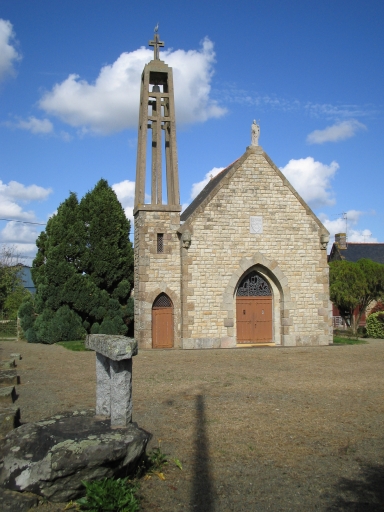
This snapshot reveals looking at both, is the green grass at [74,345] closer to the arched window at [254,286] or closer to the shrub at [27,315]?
the shrub at [27,315]

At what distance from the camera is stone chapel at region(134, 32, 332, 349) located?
1780 cm

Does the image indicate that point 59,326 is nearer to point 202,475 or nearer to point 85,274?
point 85,274

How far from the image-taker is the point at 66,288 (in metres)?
20.0

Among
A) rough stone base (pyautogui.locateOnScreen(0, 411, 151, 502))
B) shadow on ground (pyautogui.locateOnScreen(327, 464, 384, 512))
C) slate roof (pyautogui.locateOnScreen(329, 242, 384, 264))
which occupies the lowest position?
shadow on ground (pyautogui.locateOnScreen(327, 464, 384, 512))

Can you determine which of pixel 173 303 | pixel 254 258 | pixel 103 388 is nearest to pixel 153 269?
pixel 173 303

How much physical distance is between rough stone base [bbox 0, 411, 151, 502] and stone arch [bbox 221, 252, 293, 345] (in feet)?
43.0

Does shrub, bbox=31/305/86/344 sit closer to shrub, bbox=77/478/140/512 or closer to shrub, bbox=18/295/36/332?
shrub, bbox=18/295/36/332

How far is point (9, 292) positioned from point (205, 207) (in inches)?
836

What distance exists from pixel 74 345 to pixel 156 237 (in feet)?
15.3

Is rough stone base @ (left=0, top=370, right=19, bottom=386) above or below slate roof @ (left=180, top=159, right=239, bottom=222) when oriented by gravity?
below

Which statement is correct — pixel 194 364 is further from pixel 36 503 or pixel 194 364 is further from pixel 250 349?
pixel 36 503

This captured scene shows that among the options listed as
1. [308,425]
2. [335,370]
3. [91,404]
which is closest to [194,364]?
[335,370]

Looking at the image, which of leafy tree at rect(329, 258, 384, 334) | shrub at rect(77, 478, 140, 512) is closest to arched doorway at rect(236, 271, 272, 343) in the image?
leafy tree at rect(329, 258, 384, 334)

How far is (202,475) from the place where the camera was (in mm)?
5277
